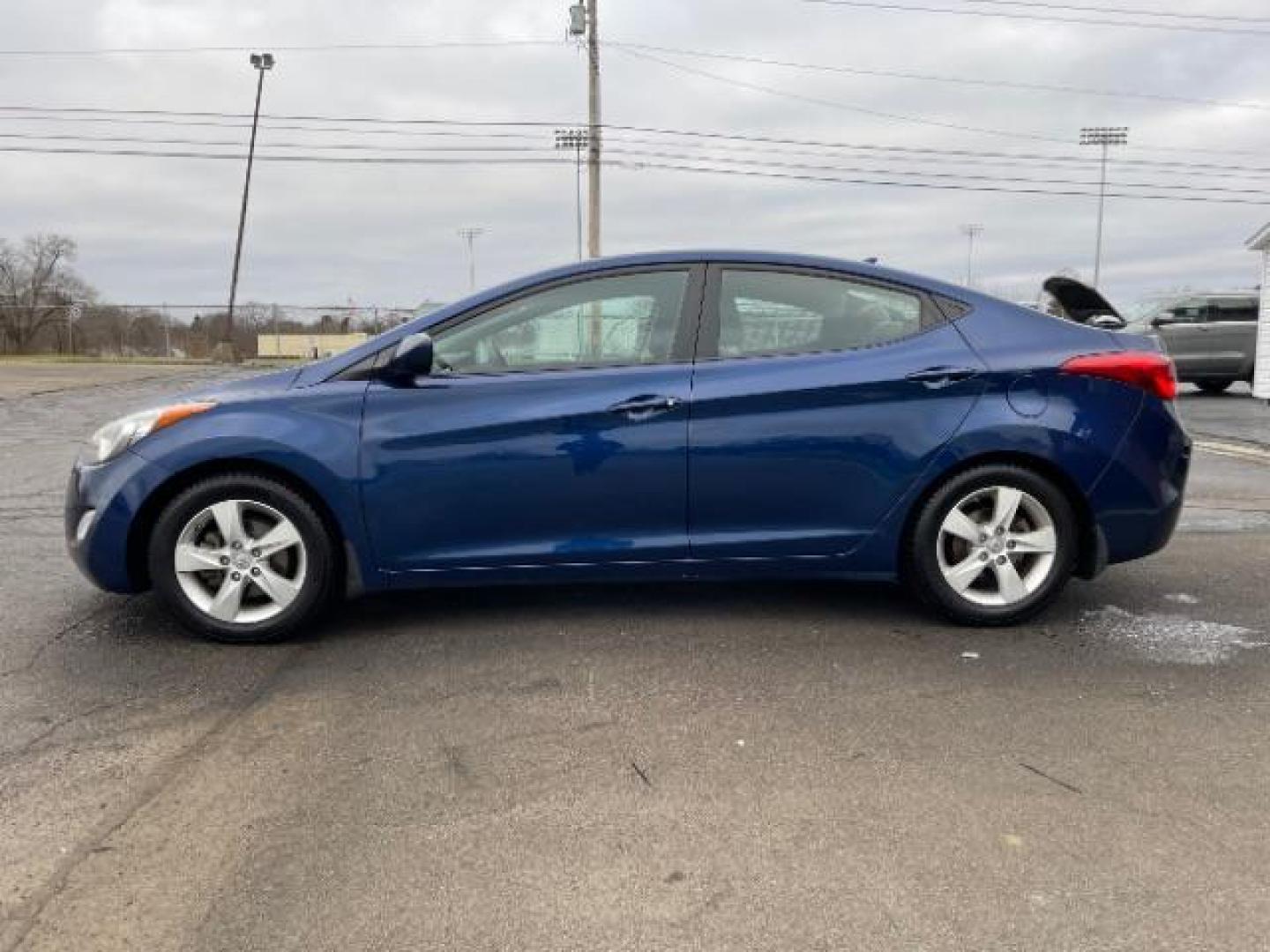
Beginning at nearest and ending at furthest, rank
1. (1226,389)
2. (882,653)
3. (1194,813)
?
(1194,813), (882,653), (1226,389)

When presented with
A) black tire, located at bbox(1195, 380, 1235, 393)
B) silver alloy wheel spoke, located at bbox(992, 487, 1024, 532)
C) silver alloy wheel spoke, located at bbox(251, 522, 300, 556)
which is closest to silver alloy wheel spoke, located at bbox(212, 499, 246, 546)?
silver alloy wheel spoke, located at bbox(251, 522, 300, 556)

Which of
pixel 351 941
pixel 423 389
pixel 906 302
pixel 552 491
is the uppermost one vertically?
pixel 906 302

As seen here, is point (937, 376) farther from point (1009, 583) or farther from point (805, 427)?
point (1009, 583)

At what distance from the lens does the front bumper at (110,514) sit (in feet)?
13.4

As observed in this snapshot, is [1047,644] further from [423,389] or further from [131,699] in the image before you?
[131,699]

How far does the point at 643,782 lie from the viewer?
3.01 m

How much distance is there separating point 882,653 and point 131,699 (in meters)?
2.75

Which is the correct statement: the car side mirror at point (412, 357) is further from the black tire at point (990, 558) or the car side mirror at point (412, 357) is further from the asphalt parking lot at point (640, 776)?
the black tire at point (990, 558)

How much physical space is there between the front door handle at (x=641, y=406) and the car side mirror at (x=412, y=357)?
0.75 metres

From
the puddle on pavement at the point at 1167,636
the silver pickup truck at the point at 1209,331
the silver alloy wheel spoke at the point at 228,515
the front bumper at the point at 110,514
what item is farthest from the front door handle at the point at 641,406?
the silver pickup truck at the point at 1209,331

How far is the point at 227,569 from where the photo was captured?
164 inches

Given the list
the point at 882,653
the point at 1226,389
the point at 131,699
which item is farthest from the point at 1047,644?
the point at 1226,389

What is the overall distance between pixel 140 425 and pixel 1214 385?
22443mm

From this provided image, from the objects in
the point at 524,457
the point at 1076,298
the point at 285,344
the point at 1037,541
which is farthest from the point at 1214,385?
the point at 285,344
